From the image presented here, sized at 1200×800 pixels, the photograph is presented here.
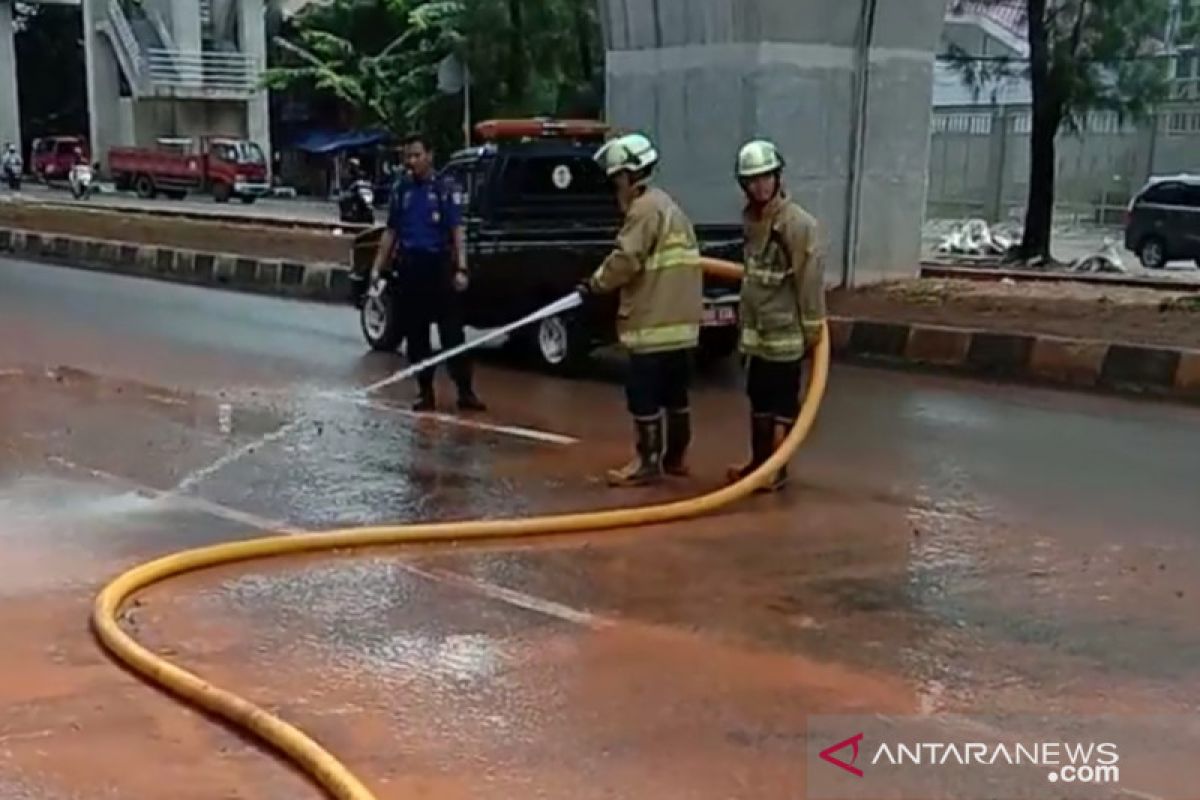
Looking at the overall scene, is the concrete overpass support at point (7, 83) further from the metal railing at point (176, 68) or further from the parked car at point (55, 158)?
the metal railing at point (176, 68)

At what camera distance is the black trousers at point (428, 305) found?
9.62m

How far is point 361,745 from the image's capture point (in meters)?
4.30

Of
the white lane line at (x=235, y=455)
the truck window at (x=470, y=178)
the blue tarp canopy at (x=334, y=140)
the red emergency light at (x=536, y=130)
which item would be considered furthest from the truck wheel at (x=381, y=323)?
the blue tarp canopy at (x=334, y=140)

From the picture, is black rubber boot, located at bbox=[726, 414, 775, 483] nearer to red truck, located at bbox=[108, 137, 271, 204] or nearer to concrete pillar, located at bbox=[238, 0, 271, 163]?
red truck, located at bbox=[108, 137, 271, 204]

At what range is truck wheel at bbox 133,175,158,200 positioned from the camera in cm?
4362

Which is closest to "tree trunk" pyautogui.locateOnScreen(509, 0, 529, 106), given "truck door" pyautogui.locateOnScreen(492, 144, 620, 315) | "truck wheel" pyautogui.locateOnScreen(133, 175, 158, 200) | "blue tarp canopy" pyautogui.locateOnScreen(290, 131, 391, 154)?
"blue tarp canopy" pyautogui.locateOnScreen(290, 131, 391, 154)

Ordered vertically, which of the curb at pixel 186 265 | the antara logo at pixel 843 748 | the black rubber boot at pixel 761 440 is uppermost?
the black rubber boot at pixel 761 440

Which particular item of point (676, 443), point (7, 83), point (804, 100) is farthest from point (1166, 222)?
point (7, 83)

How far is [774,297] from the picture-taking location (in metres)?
7.38

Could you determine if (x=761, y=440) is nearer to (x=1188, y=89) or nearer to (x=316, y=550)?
(x=316, y=550)

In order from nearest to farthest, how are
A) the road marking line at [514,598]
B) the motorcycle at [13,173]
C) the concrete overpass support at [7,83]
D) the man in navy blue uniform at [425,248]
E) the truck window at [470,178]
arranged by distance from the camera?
the road marking line at [514,598] < the man in navy blue uniform at [425,248] < the truck window at [470,178] < the motorcycle at [13,173] < the concrete overpass support at [7,83]

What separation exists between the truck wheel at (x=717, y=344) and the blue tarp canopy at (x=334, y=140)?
29.0 m

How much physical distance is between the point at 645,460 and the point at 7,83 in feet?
168

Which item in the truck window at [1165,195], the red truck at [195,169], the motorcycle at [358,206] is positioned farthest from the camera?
the red truck at [195,169]
